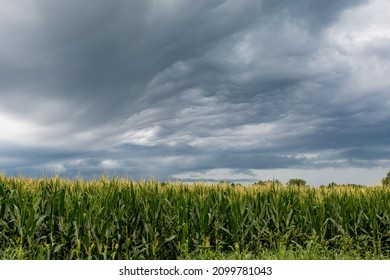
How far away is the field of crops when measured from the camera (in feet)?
33.3

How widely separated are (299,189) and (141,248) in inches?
255

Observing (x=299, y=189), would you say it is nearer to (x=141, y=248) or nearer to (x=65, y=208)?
(x=141, y=248)

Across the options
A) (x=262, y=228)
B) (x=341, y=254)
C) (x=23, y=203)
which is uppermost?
(x=23, y=203)

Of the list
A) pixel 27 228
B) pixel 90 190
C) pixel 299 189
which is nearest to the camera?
pixel 27 228

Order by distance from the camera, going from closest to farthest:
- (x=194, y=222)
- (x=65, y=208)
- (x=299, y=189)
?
(x=65, y=208)
(x=194, y=222)
(x=299, y=189)

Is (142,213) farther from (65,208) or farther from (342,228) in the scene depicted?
(342,228)

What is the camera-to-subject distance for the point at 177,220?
1134cm

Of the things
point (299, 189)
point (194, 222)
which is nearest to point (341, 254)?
point (299, 189)

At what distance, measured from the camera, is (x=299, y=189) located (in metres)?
15.0

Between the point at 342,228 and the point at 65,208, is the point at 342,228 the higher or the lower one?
the lower one

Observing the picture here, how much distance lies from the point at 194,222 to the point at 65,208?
10.6 feet

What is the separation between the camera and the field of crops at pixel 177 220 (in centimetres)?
1015

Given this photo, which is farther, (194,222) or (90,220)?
(194,222)

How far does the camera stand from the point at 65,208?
418 inches
